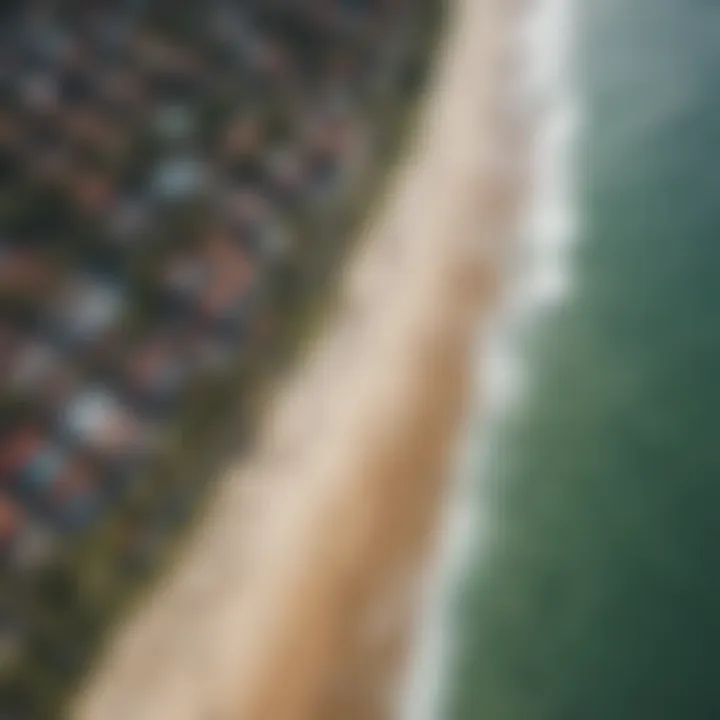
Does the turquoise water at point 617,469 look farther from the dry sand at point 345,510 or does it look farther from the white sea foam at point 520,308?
the dry sand at point 345,510

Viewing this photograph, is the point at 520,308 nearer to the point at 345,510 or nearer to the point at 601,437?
the point at 601,437

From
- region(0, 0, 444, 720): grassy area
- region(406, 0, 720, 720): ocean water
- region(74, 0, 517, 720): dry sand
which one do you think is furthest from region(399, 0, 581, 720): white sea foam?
region(0, 0, 444, 720): grassy area

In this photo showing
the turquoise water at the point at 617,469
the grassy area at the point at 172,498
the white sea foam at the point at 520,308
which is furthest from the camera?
the white sea foam at the point at 520,308

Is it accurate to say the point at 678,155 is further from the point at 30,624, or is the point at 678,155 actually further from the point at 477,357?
the point at 30,624

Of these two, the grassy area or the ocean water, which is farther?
the ocean water

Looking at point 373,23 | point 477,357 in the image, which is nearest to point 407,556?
point 477,357

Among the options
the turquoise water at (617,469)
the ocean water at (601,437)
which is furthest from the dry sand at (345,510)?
the turquoise water at (617,469)

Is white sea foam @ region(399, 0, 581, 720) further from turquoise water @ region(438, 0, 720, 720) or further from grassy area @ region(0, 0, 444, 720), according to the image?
grassy area @ region(0, 0, 444, 720)

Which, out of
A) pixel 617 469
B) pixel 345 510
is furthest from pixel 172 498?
pixel 617 469

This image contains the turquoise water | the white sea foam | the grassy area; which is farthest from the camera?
the white sea foam
